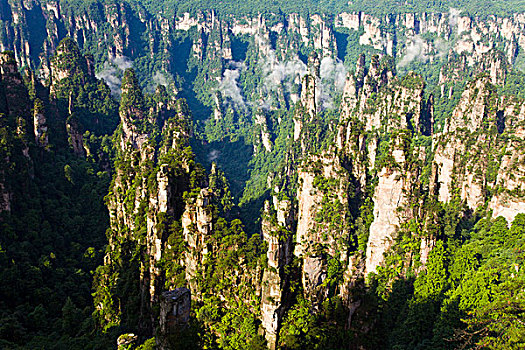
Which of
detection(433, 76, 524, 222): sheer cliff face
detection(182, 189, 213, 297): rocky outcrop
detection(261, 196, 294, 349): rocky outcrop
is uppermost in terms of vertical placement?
detection(433, 76, 524, 222): sheer cliff face

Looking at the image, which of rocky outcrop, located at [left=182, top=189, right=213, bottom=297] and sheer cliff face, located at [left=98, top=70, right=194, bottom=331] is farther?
sheer cliff face, located at [left=98, top=70, right=194, bottom=331]

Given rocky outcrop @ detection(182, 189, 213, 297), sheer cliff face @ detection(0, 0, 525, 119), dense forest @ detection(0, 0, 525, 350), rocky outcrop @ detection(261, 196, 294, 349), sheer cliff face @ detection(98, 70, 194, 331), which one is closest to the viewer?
rocky outcrop @ detection(261, 196, 294, 349)

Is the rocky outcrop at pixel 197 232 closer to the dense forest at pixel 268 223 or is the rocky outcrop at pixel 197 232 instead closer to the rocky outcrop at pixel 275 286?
Answer: the dense forest at pixel 268 223

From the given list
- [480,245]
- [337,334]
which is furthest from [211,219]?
[480,245]

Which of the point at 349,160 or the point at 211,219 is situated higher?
the point at 349,160

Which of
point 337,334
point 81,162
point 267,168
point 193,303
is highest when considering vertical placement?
point 267,168

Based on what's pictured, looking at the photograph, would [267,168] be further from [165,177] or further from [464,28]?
[464,28]

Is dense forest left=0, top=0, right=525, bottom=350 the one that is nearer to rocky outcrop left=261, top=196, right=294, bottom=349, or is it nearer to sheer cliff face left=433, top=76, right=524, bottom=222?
rocky outcrop left=261, top=196, right=294, bottom=349

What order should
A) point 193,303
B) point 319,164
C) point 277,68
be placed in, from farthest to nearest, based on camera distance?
point 277,68
point 319,164
point 193,303

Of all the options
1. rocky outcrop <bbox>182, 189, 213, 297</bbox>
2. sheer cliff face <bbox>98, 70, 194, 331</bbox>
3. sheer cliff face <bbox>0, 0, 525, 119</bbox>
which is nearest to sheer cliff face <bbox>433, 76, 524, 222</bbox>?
rocky outcrop <bbox>182, 189, 213, 297</bbox>
